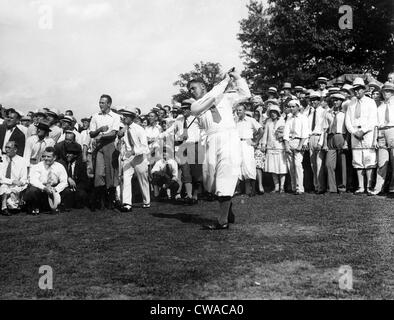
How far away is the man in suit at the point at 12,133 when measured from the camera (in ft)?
37.5

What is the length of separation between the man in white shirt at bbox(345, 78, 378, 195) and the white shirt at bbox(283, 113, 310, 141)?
1.09 m

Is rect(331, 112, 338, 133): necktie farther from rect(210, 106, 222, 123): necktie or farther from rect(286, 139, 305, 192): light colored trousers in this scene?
rect(210, 106, 222, 123): necktie

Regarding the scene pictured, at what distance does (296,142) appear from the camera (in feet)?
39.0

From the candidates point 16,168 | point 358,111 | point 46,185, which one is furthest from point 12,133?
point 358,111

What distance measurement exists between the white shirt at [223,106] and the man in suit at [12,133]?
5.54 meters

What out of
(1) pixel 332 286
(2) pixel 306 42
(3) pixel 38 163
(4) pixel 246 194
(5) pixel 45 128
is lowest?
(1) pixel 332 286

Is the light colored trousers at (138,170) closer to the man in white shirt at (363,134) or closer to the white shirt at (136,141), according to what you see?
the white shirt at (136,141)

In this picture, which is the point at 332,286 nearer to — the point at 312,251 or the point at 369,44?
the point at 312,251

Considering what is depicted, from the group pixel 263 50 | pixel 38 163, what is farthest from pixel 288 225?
pixel 263 50

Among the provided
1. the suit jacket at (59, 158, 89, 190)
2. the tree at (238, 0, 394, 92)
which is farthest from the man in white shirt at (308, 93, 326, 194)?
the tree at (238, 0, 394, 92)

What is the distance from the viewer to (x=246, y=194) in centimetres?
1209

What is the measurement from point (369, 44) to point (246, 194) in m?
25.5

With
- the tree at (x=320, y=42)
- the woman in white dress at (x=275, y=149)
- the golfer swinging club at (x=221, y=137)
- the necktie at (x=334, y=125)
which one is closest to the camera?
the golfer swinging club at (x=221, y=137)

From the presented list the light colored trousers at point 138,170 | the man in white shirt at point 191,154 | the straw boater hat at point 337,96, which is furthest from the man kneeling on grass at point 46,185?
the straw boater hat at point 337,96
